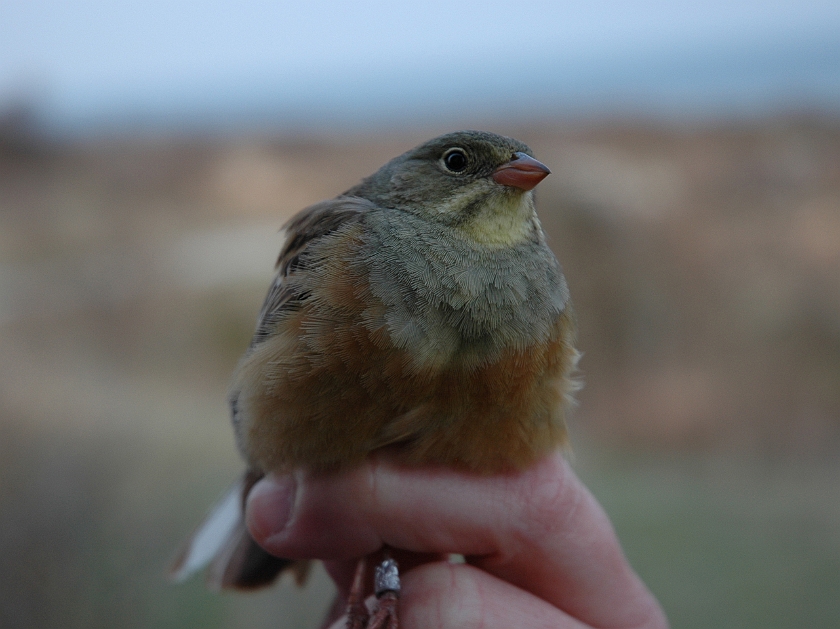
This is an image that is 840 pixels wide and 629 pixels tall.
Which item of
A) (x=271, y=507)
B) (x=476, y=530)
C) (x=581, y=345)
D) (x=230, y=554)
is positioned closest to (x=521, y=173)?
(x=476, y=530)

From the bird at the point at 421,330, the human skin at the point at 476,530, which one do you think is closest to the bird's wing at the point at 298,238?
the bird at the point at 421,330

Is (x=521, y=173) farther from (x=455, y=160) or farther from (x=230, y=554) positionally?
(x=230, y=554)

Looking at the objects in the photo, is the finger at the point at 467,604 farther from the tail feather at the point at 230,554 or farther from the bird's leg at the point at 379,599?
the tail feather at the point at 230,554

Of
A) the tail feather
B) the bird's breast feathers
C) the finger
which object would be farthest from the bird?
the tail feather

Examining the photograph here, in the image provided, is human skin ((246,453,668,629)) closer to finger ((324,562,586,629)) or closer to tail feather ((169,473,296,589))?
finger ((324,562,586,629))

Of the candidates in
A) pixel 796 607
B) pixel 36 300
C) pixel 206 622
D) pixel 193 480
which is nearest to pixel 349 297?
pixel 206 622

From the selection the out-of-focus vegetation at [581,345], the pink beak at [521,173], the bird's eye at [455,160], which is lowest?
the out-of-focus vegetation at [581,345]

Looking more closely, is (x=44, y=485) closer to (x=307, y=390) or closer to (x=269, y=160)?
(x=307, y=390)
